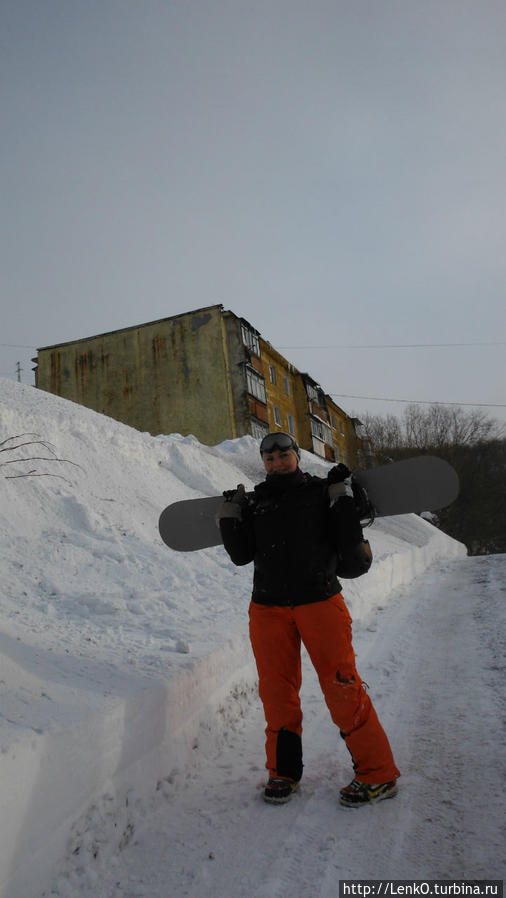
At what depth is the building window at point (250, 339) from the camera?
3102cm

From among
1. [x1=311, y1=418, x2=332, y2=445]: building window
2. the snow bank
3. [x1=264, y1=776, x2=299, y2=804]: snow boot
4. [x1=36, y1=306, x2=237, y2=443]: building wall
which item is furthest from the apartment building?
[x1=264, y1=776, x2=299, y2=804]: snow boot

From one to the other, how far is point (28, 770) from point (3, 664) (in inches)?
33.5

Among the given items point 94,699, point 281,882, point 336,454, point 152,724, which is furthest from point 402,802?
point 336,454

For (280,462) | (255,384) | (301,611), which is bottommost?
(301,611)

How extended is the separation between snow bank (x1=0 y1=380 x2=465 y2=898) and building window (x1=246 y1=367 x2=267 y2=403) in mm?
20472

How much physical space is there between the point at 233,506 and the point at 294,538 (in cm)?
40

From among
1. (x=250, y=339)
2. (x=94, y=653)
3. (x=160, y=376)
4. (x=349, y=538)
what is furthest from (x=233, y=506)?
(x=250, y=339)

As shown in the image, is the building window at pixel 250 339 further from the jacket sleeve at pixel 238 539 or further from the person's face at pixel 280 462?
the jacket sleeve at pixel 238 539

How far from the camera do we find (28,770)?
225 cm

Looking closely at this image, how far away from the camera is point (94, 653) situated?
367 centimetres

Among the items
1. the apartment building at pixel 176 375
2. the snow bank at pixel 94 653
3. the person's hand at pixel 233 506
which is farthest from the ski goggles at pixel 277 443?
the apartment building at pixel 176 375

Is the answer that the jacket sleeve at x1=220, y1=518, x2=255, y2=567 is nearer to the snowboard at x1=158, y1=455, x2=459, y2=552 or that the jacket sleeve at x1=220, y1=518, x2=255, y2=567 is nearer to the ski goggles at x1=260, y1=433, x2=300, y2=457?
the ski goggles at x1=260, y1=433, x2=300, y2=457

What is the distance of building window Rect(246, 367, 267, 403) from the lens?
3005 centimetres

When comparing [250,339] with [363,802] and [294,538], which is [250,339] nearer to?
[294,538]
